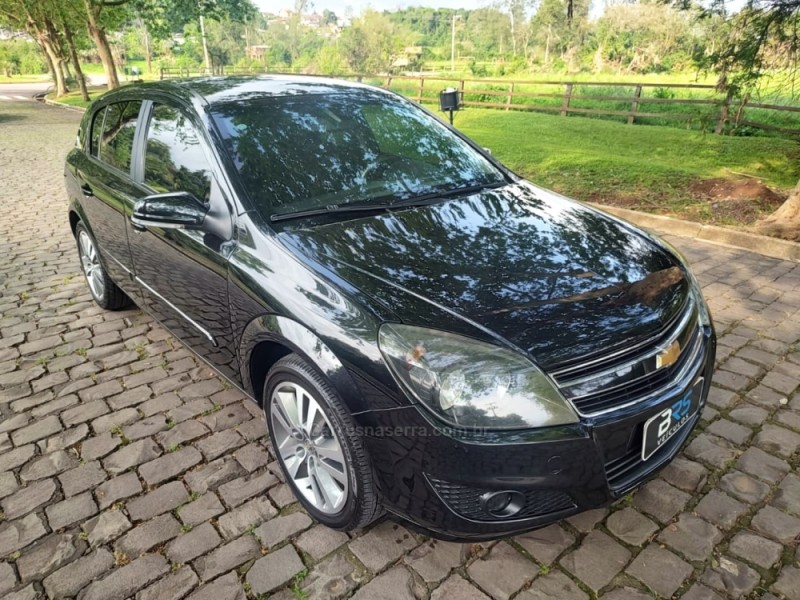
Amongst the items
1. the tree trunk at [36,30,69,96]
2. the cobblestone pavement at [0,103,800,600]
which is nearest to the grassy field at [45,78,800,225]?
the cobblestone pavement at [0,103,800,600]

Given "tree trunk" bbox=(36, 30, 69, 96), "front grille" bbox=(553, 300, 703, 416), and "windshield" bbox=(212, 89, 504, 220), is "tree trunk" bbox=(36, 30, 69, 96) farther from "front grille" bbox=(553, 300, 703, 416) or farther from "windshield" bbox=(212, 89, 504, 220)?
"front grille" bbox=(553, 300, 703, 416)

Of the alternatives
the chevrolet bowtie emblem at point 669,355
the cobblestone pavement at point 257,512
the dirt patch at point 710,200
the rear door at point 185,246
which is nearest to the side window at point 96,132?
the rear door at point 185,246

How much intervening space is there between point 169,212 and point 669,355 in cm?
216

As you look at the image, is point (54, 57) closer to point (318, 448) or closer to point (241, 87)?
point (241, 87)

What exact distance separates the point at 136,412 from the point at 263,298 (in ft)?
4.88

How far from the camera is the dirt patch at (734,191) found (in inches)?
270

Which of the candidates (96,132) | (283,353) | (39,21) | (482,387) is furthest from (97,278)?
(39,21)

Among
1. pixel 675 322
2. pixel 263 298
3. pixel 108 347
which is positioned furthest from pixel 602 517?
pixel 108 347

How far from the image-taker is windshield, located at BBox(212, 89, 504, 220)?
8.87 ft

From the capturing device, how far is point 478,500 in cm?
188

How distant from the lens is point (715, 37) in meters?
6.84

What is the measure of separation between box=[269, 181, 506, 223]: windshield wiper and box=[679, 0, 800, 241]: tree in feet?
14.2

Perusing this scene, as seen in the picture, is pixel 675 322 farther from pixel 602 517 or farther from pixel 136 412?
pixel 136 412

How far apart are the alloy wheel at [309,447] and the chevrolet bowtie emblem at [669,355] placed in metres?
1.21
